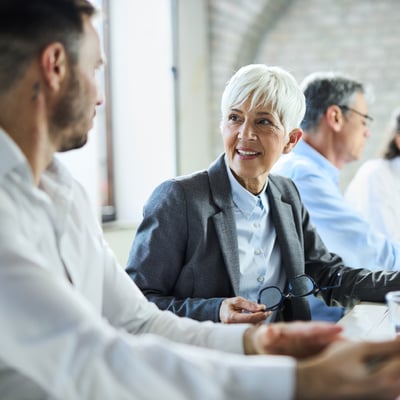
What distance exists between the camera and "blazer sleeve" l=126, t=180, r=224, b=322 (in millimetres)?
1764

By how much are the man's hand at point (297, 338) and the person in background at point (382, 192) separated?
2156 millimetres

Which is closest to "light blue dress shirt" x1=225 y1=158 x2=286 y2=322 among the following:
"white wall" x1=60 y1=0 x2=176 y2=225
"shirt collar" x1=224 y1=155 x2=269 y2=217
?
"shirt collar" x1=224 y1=155 x2=269 y2=217

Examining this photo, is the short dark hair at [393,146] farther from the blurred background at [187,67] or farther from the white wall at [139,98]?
the white wall at [139,98]

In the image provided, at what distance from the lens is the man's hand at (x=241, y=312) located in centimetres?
147

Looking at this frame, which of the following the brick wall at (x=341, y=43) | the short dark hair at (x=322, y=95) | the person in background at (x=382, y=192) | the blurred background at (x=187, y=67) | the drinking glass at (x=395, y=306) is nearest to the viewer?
the drinking glass at (x=395, y=306)

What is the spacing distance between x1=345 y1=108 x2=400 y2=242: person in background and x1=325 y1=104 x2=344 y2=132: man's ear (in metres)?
0.53

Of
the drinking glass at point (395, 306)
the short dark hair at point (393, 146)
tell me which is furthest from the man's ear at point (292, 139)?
the short dark hair at point (393, 146)

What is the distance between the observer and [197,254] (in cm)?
180

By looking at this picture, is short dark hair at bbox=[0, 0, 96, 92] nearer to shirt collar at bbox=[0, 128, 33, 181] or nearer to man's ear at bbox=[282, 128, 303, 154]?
shirt collar at bbox=[0, 128, 33, 181]

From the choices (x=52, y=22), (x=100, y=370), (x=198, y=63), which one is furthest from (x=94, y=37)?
(x=198, y=63)

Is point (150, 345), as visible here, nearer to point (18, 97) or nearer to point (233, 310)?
point (18, 97)

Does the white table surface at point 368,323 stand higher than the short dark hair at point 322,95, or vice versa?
the short dark hair at point 322,95

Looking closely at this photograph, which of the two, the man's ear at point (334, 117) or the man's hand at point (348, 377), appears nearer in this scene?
the man's hand at point (348, 377)

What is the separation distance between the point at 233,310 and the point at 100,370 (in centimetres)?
80
